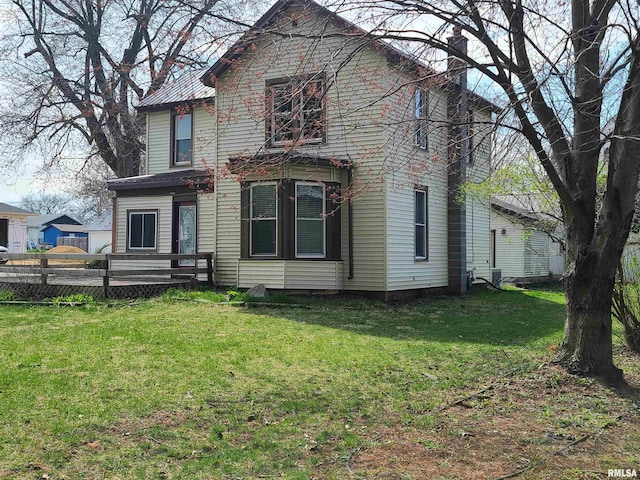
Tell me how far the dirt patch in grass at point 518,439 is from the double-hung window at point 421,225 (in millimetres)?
9813

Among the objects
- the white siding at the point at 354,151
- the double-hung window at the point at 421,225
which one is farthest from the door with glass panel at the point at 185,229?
the double-hung window at the point at 421,225

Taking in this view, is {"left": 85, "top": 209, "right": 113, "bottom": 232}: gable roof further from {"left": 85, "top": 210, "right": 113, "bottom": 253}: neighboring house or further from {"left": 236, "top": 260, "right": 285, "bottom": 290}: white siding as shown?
{"left": 236, "top": 260, "right": 285, "bottom": 290}: white siding

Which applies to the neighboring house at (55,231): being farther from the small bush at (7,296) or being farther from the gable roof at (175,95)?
the small bush at (7,296)

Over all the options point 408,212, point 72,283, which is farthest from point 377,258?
point 72,283

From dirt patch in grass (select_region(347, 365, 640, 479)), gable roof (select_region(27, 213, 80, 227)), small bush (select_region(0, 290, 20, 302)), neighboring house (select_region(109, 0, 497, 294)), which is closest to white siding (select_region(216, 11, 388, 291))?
neighboring house (select_region(109, 0, 497, 294))

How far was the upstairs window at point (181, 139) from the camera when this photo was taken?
685 inches

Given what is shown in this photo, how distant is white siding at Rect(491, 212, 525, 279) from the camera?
2344 centimetres

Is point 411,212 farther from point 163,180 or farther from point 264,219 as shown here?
point 163,180

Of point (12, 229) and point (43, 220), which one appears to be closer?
point (12, 229)

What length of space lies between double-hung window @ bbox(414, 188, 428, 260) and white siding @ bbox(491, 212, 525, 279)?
8480 mm

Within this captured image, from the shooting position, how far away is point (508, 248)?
2353 centimetres

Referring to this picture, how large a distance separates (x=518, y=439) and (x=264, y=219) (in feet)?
34.1

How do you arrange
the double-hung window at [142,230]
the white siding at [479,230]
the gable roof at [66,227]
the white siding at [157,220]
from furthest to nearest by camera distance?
the gable roof at [66,227] → the white siding at [479,230] → the double-hung window at [142,230] → the white siding at [157,220]

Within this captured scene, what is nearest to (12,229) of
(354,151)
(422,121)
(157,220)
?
(157,220)
